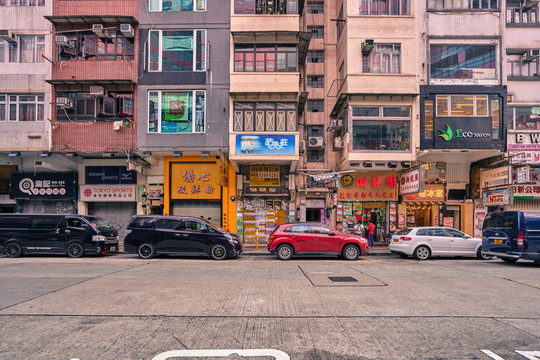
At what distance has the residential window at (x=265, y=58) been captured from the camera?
66.5ft

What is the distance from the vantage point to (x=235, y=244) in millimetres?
15633

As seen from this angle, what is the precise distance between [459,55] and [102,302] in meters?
21.3

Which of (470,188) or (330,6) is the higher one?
(330,6)

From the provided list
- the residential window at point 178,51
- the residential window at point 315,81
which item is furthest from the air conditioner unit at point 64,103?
the residential window at point 315,81

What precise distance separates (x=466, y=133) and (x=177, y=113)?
15.8 m

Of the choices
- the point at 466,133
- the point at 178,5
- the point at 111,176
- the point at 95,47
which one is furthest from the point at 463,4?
the point at 111,176

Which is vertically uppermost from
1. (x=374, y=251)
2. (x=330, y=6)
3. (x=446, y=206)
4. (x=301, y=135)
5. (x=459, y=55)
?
(x=330, y=6)

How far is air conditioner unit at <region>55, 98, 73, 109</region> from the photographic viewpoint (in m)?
19.7

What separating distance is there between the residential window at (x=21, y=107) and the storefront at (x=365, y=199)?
704 inches

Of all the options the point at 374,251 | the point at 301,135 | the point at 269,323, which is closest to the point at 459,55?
the point at 301,135

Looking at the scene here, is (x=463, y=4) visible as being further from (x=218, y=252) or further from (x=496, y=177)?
(x=218, y=252)

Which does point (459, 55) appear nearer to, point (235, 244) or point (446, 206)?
point (446, 206)

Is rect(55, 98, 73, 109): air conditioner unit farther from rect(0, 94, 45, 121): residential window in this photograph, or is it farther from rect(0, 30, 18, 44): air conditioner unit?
rect(0, 30, 18, 44): air conditioner unit

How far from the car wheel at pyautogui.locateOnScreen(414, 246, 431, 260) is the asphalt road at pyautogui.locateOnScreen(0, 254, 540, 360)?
19.1ft
